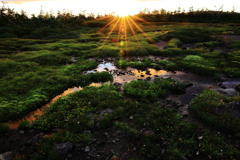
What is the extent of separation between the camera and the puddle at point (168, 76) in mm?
12995

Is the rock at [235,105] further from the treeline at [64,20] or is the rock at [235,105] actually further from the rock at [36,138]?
the treeline at [64,20]

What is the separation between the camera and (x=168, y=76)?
722 inches

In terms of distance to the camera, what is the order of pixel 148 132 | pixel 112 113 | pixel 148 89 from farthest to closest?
pixel 148 89 < pixel 112 113 < pixel 148 132

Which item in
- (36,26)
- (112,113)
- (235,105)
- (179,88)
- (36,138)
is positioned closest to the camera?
(36,138)

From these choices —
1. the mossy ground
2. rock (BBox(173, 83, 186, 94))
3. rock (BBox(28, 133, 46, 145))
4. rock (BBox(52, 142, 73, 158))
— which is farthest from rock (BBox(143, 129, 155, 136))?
rock (BBox(173, 83, 186, 94))

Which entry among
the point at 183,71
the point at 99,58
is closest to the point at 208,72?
the point at 183,71

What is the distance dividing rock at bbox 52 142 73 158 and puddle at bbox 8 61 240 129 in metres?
4.14

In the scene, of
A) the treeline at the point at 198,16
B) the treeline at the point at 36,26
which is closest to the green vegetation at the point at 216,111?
the treeline at the point at 36,26

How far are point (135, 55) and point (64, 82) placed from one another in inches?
613

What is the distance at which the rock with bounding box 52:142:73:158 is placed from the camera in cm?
757

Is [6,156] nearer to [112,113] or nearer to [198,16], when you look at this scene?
[112,113]

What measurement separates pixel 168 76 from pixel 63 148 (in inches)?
583

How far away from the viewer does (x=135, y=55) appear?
27.3m

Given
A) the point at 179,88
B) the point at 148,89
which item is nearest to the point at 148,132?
the point at 148,89
